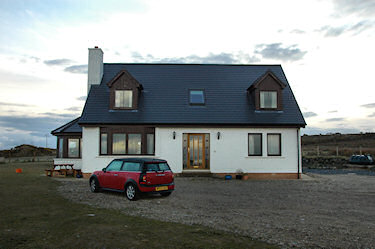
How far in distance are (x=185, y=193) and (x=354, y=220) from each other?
23.2ft

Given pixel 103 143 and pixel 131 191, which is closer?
pixel 131 191

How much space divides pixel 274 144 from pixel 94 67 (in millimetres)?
13692

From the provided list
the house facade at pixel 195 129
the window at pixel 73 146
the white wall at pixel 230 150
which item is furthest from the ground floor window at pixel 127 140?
the window at pixel 73 146

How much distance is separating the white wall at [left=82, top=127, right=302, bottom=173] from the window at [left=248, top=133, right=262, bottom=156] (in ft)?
0.93

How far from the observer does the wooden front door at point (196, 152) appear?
21.5m

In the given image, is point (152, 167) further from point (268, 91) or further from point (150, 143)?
point (268, 91)

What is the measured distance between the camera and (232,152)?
2130 centimetres

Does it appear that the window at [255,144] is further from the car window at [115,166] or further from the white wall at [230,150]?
the car window at [115,166]

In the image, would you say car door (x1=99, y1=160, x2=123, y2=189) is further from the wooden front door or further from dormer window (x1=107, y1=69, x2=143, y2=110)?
dormer window (x1=107, y1=69, x2=143, y2=110)

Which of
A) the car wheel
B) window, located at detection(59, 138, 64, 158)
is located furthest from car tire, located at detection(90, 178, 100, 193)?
window, located at detection(59, 138, 64, 158)

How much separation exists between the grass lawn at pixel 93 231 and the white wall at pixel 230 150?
10.4 m

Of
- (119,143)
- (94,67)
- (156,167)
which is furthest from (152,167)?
(94,67)

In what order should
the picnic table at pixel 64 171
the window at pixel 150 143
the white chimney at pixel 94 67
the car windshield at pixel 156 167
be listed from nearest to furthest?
the car windshield at pixel 156 167 → the window at pixel 150 143 → the picnic table at pixel 64 171 → the white chimney at pixel 94 67

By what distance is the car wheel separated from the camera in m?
12.5
